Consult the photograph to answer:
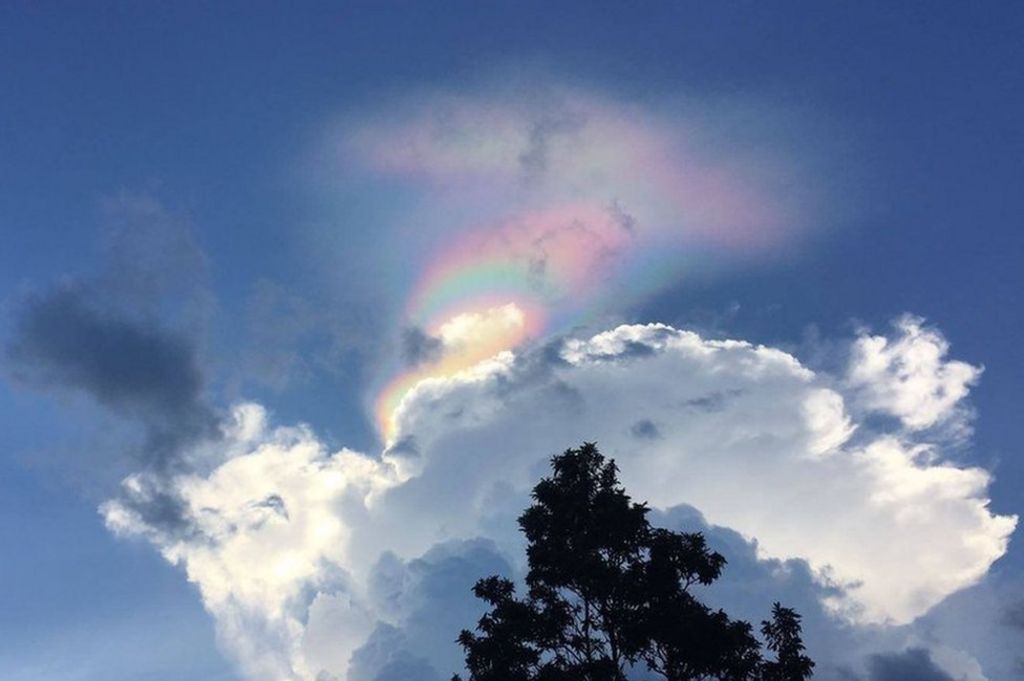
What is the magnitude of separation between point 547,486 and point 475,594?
26.1ft

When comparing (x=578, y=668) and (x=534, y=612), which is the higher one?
(x=534, y=612)

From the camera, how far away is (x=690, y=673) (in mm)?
42531

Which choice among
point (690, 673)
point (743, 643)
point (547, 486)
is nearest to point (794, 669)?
point (743, 643)

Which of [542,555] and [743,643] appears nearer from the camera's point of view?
[743,643]

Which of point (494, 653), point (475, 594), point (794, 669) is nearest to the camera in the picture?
point (794, 669)

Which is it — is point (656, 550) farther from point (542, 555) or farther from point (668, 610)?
point (542, 555)

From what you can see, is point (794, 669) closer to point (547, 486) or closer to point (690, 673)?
point (690, 673)

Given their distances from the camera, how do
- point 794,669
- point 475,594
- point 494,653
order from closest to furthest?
point 794,669 < point 494,653 < point 475,594

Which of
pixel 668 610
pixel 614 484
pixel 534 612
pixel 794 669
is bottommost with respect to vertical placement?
pixel 794 669

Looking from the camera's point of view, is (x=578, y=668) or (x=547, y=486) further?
(x=547, y=486)

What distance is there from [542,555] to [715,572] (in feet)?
33.3

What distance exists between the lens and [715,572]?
44.3 metres

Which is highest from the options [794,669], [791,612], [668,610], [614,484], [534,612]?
[614,484]

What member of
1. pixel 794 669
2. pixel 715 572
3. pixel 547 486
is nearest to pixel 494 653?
pixel 547 486
